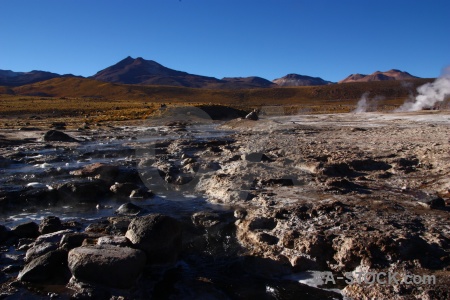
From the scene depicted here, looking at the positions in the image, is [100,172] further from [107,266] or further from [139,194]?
[107,266]

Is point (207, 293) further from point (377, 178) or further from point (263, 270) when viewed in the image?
point (377, 178)

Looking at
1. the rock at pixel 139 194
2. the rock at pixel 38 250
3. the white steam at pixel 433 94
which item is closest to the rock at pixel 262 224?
the rock at pixel 38 250

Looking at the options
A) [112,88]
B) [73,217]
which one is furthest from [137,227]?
[112,88]

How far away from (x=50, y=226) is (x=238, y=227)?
3570 millimetres

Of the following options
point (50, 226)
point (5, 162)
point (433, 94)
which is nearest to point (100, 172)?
point (50, 226)

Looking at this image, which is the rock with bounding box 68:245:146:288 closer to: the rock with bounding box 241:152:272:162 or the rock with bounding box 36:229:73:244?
the rock with bounding box 36:229:73:244

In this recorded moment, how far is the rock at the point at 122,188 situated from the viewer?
9984mm

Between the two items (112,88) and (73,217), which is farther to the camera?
(112,88)

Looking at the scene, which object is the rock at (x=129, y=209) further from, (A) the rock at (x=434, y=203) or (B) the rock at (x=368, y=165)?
(B) the rock at (x=368, y=165)

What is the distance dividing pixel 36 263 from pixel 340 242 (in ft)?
15.1

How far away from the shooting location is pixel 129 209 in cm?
854

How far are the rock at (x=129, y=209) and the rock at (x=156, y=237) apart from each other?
217cm

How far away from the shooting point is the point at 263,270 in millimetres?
5746

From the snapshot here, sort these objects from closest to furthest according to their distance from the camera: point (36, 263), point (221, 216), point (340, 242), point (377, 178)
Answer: point (36, 263)
point (340, 242)
point (221, 216)
point (377, 178)
